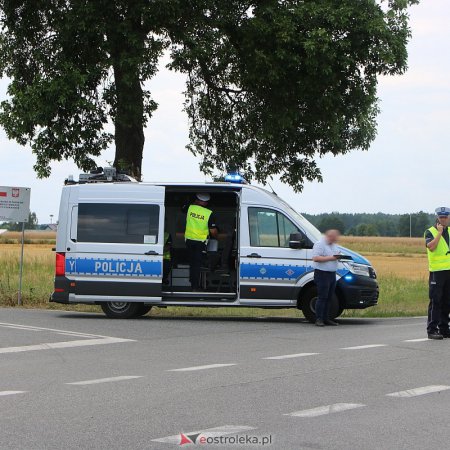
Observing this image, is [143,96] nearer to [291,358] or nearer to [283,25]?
[283,25]

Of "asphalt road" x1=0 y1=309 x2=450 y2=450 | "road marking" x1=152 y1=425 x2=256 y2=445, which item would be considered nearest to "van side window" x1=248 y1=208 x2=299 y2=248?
"asphalt road" x1=0 y1=309 x2=450 y2=450

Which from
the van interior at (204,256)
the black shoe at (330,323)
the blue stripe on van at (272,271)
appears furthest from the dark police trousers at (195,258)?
the black shoe at (330,323)

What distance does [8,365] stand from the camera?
10.9 m

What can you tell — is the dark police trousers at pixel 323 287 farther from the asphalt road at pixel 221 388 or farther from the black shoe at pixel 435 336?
the black shoe at pixel 435 336

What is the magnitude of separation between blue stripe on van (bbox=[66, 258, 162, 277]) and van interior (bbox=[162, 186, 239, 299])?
44cm

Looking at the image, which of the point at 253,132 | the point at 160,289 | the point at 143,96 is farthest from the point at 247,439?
the point at 253,132

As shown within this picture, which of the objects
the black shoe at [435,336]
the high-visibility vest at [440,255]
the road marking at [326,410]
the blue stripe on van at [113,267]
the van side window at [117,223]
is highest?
the van side window at [117,223]

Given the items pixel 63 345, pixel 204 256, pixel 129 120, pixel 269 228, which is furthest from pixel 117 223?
pixel 129 120

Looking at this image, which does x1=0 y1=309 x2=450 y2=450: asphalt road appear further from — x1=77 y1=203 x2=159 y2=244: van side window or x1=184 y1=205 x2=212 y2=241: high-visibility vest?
x1=184 y1=205 x2=212 y2=241: high-visibility vest

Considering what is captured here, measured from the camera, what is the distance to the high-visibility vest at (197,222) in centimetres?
1709

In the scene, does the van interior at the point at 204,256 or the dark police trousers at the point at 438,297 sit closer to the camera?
the dark police trousers at the point at 438,297

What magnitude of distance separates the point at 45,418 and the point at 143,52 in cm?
1433

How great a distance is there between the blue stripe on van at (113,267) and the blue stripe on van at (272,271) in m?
1.51

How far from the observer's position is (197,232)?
56.3ft
